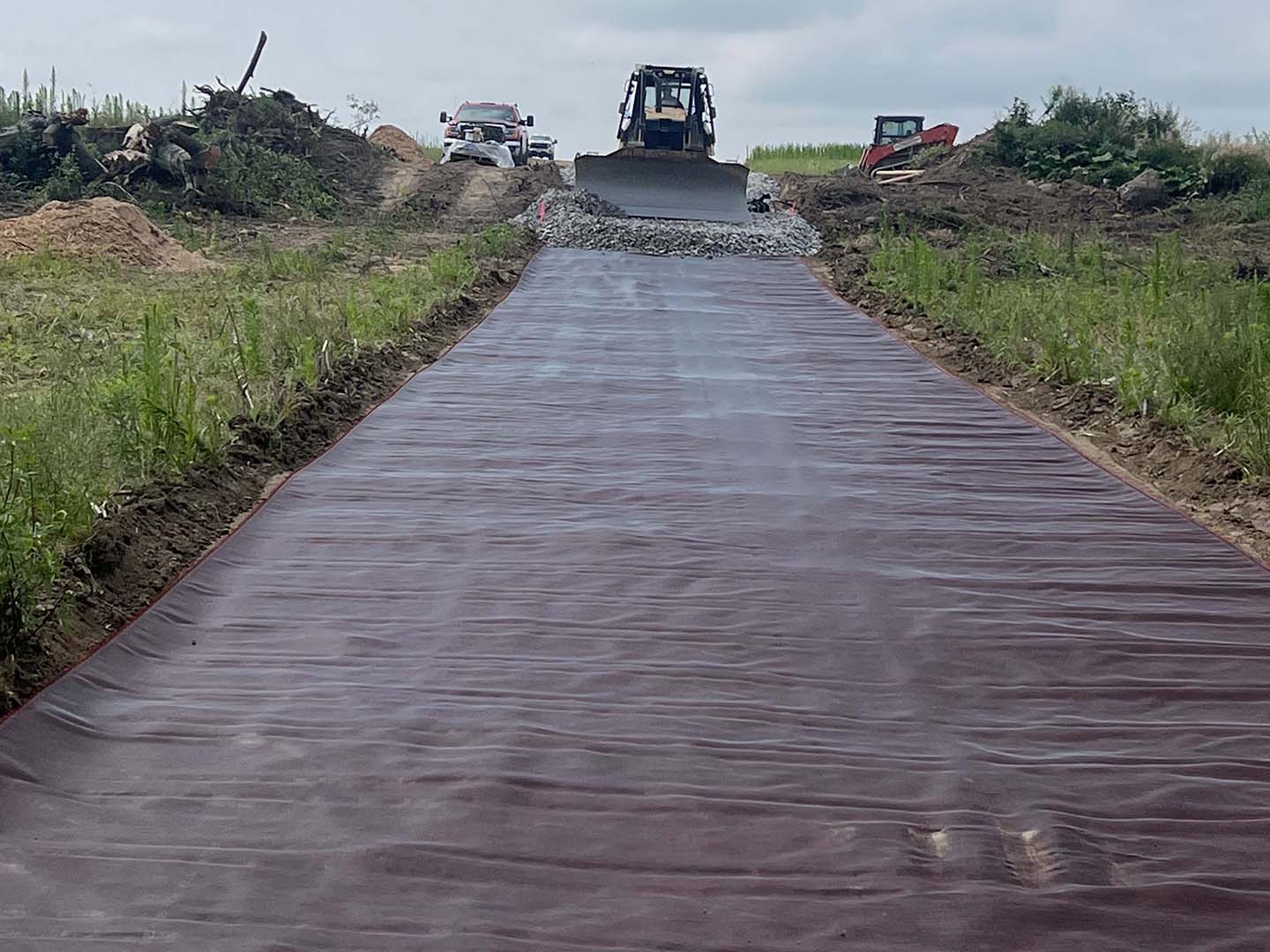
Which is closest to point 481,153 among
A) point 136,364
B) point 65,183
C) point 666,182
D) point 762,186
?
point 762,186

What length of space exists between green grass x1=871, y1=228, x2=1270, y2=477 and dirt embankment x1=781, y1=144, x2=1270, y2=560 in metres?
0.14

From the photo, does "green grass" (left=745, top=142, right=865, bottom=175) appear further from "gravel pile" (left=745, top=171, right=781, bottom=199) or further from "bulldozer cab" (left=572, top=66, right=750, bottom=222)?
"bulldozer cab" (left=572, top=66, right=750, bottom=222)

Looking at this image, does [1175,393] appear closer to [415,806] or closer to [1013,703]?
[1013,703]

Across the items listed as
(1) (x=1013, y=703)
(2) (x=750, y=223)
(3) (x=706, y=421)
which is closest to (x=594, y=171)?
(2) (x=750, y=223)

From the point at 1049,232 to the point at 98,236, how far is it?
476 inches

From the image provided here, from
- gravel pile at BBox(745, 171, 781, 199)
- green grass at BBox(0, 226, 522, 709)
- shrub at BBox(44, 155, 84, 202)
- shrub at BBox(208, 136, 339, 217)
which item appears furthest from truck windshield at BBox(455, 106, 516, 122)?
green grass at BBox(0, 226, 522, 709)

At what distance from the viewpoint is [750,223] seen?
18.9 meters

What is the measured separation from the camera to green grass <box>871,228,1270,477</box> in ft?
22.4

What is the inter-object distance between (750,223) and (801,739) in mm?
16116

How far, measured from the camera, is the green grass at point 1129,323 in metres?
6.83

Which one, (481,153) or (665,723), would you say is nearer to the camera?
(665,723)

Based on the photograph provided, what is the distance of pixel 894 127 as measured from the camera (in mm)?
31188

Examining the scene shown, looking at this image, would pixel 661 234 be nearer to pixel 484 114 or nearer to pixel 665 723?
pixel 665 723

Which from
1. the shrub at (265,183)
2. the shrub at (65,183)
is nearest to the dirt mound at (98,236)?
the shrub at (65,183)
